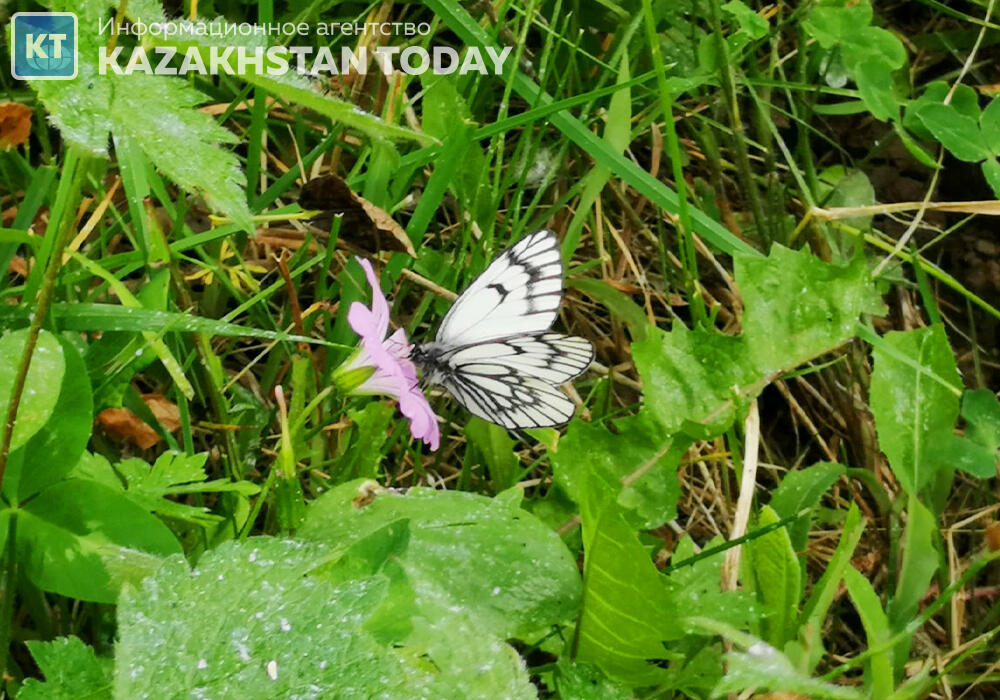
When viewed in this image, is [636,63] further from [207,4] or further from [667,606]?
[667,606]

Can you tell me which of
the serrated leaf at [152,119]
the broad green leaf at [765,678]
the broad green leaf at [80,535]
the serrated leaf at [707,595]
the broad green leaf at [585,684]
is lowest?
the broad green leaf at [585,684]

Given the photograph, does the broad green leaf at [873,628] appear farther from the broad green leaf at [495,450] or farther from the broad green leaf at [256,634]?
the broad green leaf at [256,634]

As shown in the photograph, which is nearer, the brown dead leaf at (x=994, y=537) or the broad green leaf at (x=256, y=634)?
the broad green leaf at (x=256, y=634)

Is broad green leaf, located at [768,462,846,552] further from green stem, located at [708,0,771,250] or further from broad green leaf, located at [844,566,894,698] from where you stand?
green stem, located at [708,0,771,250]

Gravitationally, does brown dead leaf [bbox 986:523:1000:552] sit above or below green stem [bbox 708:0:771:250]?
below

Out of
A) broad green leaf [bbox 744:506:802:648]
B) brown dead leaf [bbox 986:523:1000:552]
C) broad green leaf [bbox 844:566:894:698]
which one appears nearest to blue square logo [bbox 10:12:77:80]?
broad green leaf [bbox 744:506:802:648]

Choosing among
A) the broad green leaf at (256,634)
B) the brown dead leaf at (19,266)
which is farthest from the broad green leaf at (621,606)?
the brown dead leaf at (19,266)

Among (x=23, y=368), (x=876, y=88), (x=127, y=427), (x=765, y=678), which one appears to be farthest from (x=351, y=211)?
(x=876, y=88)
